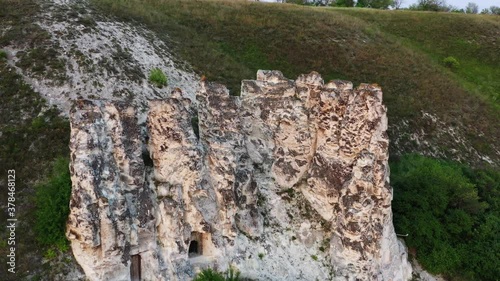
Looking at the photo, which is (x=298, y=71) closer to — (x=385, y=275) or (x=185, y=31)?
(x=185, y=31)

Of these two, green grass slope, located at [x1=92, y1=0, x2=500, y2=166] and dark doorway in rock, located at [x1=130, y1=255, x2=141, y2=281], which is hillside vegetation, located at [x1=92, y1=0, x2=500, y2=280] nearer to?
green grass slope, located at [x1=92, y1=0, x2=500, y2=166]

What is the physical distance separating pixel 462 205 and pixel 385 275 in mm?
6853

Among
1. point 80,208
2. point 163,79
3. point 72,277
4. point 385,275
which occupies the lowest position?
point 385,275

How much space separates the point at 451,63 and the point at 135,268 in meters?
42.8

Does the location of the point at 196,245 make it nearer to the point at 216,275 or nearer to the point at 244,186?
the point at 216,275

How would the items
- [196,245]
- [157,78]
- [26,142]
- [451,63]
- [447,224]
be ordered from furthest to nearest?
[451,63] → [157,78] → [447,224] → [26,142] → [196,245]

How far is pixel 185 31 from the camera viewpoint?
31.5 meters

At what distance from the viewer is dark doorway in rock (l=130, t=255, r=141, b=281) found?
1434cm

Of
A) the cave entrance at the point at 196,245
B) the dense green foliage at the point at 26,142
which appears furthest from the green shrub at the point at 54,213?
the cave entrance at the point at 196,245

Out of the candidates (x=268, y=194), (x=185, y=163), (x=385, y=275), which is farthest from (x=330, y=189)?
(x=185, y=163)

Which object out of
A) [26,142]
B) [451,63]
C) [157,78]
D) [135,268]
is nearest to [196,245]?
[135,268]

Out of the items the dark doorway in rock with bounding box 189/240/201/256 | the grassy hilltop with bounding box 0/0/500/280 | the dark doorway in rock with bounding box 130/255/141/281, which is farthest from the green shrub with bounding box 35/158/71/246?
the dark doorway in rock with bounding box 189/240/201/256

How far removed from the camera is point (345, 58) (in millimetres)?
35750

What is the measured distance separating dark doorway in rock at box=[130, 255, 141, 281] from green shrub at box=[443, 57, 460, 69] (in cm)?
4233
